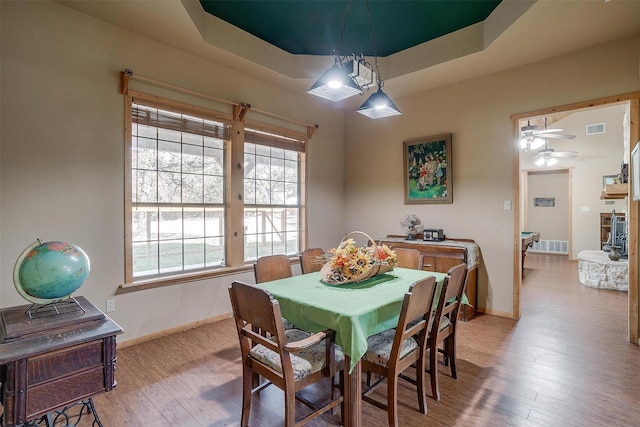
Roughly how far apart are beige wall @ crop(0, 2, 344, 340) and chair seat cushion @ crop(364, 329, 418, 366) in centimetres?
228

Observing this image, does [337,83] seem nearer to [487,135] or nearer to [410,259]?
[410,259]

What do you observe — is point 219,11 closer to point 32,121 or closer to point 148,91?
point 148,91

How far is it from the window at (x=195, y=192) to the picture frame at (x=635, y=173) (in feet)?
11.9

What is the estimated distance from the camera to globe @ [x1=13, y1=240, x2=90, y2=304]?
1.46 m

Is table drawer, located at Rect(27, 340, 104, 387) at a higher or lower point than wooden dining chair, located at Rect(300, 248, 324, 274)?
lower

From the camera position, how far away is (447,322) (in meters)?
2.33

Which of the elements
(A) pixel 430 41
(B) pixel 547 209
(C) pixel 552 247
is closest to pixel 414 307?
(A) pixel 430 41

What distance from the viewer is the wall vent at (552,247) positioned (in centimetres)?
A: 876

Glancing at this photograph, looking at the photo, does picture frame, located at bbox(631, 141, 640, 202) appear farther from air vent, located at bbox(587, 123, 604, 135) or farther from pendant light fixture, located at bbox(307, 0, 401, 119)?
air vent, located at bbox(587, 123, 604, 135)

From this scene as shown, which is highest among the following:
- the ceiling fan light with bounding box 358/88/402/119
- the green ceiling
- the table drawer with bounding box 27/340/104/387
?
the green ceiling

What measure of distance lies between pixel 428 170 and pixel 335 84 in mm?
2561

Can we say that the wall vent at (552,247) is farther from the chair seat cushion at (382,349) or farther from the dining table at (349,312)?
→ the chair seat cushion at (382,349)

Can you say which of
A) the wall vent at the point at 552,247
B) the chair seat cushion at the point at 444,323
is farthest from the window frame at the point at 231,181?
the wall vent at the point at 552,247

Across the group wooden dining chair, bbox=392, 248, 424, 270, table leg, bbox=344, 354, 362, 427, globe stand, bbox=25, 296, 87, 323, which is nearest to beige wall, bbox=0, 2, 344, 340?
globe stand, bbox=25, 296, 87, 323
